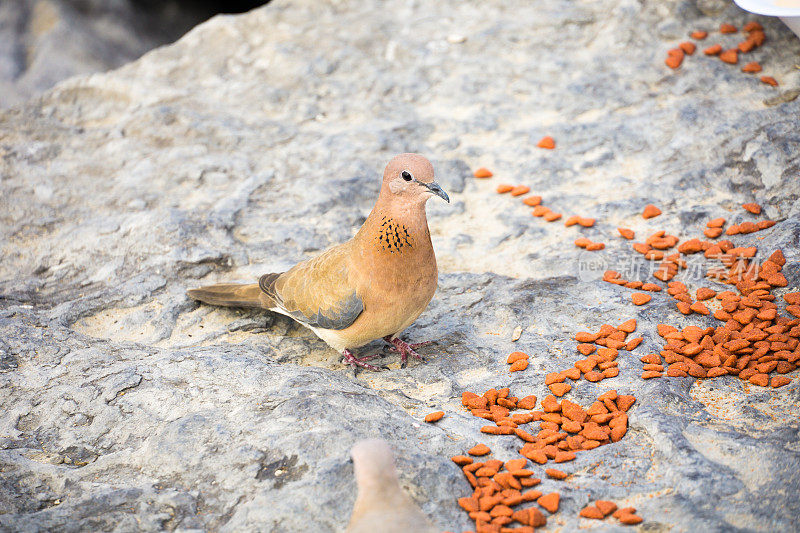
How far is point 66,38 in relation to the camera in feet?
28.8

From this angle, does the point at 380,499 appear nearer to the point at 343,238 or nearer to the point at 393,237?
the point at 393,237

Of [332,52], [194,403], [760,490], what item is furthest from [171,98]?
[760,490]

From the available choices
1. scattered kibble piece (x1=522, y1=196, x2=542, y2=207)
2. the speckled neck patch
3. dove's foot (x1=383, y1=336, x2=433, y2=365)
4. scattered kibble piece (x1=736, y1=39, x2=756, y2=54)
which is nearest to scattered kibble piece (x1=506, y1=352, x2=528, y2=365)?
dove's foot (x1=383, y1=336, x2=433, y2=365)

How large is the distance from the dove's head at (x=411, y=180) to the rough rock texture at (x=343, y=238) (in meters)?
0.92

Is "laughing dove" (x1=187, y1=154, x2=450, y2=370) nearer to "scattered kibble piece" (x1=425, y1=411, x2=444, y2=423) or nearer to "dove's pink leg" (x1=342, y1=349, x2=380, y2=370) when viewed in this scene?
"dove's pink leg" (x1=342, y1=349, x2=380, y2=370)

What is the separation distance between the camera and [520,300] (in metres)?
4.09

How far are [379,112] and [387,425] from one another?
3663mm

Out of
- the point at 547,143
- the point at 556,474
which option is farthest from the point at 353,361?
the point at 547,143

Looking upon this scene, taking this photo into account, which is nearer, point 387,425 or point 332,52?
point 387,425

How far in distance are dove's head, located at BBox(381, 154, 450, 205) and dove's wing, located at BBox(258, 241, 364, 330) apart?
1.40ft

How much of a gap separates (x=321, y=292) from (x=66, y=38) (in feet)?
23.0

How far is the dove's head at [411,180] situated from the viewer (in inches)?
136

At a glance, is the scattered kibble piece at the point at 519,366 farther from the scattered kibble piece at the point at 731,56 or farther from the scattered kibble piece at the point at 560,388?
the scattered kibble piece at the point at 731,56

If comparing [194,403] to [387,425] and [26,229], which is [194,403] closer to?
[387,425]
